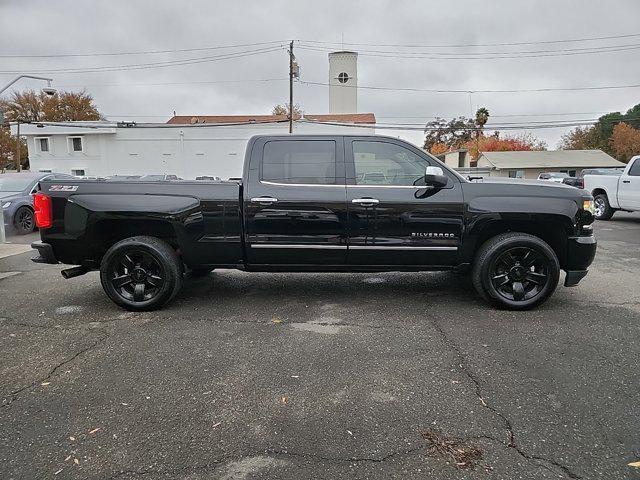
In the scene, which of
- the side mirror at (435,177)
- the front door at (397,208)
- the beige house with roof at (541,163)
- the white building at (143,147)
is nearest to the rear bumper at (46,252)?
the front door at (397,208)

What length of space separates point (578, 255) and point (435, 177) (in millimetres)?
1778

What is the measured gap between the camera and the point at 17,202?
11.2 meters

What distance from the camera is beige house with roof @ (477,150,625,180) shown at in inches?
1933

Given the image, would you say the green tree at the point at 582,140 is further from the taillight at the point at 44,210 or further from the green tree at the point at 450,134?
the taillight at the point at 44,210

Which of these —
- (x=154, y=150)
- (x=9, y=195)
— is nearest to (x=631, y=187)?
(x=9, y=195)

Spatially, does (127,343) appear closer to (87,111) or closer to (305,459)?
(305,459)

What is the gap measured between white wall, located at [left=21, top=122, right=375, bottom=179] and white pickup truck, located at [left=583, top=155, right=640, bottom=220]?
2905 cm

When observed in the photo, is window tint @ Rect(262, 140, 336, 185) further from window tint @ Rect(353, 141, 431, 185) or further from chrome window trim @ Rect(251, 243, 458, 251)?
chrome window trim @ Rect(251, 243, 458, 251)

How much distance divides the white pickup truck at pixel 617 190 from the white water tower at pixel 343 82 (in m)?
43.0

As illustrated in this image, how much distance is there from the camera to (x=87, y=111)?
6444cm

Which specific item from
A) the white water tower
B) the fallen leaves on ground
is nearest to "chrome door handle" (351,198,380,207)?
the fallen leaves on ground

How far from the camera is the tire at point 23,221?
11.2 metres

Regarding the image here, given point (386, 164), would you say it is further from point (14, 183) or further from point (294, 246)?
point (14, 183)

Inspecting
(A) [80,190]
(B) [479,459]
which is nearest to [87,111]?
(A) [80,190]
